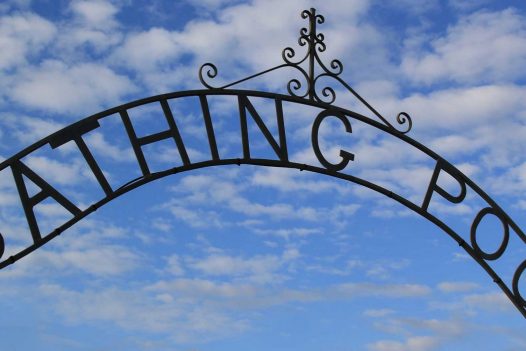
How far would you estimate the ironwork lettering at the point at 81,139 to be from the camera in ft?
20.6

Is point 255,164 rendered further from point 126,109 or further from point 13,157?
point 13,157

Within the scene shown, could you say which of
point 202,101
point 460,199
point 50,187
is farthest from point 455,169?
point 50,187

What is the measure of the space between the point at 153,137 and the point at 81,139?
0.50 m

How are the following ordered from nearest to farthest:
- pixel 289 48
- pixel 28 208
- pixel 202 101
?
1. pixel 28 208
2. pixel 202 101
3. pixel 289 48

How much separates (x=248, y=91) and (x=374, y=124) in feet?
3.46

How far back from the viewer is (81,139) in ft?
20.8

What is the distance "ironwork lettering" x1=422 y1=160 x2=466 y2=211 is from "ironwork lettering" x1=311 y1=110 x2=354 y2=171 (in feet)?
2.25

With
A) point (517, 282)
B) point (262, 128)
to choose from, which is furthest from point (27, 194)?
point (517, 282)

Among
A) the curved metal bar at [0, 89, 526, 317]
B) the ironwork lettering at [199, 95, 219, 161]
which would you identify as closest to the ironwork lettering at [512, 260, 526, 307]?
the curved metal bar at [0, 89, 526, 317]

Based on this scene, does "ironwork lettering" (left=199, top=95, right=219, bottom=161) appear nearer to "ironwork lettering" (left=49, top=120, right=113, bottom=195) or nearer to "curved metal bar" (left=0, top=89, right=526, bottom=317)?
"curved metal bar" (left=0, top=89, right=526, bottom=317)

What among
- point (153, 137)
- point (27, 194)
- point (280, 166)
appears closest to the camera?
point (27, 194)

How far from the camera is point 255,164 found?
6.67 metres

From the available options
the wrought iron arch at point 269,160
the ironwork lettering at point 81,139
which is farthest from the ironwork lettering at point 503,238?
the ironwork lettering at point 81,139

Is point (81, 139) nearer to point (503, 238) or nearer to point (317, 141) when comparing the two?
point (317, 141)
